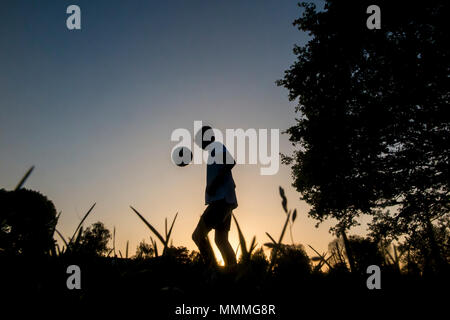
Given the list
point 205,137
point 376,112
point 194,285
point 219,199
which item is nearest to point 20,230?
point 194,285

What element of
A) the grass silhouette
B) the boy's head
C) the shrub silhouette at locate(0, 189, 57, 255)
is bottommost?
the grass silhouette

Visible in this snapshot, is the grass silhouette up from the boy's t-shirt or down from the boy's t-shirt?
down

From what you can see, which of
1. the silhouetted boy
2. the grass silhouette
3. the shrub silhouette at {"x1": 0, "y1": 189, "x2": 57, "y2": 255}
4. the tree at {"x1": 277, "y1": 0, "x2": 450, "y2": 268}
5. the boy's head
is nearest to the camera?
the grass silhouette

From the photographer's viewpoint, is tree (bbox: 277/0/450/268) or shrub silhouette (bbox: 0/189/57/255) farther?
tree (bbox: 277/0/450/268)

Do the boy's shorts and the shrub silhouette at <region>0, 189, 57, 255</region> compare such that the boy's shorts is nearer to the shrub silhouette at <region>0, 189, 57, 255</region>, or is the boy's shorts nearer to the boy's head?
the boy's head

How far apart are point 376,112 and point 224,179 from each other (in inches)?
314

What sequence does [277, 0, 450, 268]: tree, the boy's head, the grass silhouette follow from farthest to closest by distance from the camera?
1. [277, 0, 450, 268]: tree
2. the boy's head
3. the grass silhouette

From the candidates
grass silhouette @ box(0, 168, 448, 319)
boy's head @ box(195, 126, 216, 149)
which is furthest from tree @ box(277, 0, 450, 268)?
grass silhouette @ box(0, 168, 448, 319)

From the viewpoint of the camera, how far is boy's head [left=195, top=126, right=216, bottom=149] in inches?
181

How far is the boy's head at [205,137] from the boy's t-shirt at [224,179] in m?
0.23

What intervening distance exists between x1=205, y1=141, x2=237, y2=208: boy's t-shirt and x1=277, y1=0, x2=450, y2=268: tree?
6.33m

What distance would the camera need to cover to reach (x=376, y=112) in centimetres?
915
